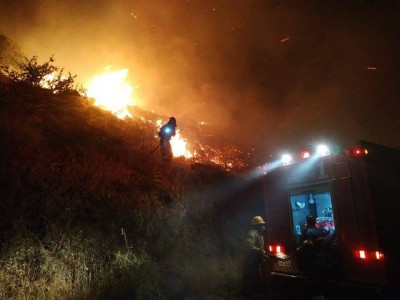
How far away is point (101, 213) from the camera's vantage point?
774 centimetres

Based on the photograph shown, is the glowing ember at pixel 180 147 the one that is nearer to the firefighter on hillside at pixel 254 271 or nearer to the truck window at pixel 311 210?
the truck window at pixel 311 210

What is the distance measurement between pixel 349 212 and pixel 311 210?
416cm

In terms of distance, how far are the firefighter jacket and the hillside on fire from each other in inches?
39.2

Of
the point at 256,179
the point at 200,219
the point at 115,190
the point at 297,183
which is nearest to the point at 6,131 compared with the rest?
the point at 115,190

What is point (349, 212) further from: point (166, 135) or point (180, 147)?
point (180, 147)

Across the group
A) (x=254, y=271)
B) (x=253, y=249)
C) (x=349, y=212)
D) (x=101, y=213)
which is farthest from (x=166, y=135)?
(x=349, y=212)

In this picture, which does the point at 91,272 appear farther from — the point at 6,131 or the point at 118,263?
the point at 6,131

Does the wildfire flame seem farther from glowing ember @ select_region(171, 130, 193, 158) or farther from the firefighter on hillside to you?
the firefighter on hillside

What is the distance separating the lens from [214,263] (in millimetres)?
8180

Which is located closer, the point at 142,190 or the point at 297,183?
the point at 297,183

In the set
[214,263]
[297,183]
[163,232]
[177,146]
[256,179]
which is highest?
[177,146]

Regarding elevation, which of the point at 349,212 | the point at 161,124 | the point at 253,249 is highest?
the point at 161,124

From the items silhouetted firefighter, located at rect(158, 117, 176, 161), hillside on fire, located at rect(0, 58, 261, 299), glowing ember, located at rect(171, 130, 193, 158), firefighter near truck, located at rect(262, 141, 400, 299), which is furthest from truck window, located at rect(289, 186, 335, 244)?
glowing ember, located at rect(171, 130, 193, 158)

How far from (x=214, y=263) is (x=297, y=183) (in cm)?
317
